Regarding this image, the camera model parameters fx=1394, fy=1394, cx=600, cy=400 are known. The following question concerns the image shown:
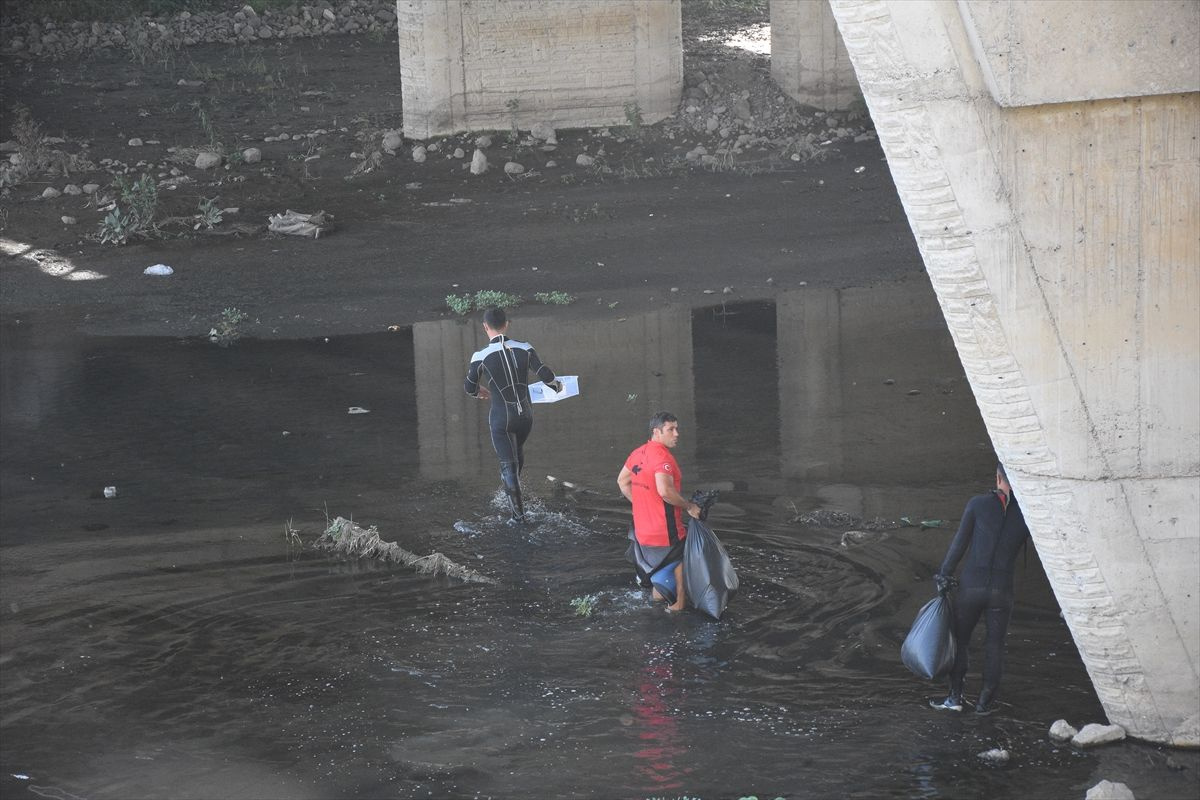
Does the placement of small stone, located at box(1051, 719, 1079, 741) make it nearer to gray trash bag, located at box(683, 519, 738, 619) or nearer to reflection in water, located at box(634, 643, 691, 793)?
reflection in water, located at box(634, 643, 691, 793)

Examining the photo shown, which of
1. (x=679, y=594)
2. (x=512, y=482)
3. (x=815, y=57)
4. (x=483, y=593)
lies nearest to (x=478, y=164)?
(x=815, y=57)

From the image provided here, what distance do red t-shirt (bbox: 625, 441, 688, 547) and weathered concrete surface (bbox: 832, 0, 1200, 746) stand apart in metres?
2.48

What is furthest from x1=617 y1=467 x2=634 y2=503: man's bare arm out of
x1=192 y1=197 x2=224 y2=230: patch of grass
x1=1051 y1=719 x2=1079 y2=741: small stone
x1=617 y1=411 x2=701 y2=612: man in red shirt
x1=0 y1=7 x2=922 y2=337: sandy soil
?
→ x1=192 y1=197 x2=224 y2=230: patch of grass

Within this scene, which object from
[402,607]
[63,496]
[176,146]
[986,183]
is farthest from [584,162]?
[986,183]

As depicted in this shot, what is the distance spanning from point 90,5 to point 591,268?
18947 millimetres

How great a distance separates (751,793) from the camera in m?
6.85

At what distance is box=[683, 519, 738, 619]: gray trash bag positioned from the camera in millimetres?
8711

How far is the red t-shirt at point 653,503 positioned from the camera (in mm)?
8828

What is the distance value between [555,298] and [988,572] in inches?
384

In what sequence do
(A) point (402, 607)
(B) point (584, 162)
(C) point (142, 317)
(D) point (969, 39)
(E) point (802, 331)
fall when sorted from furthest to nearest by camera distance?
(B) point (584, 162) < (C) point (142, 317) < (E) point (802, 331) < (A) point (402, 607) < (D) point (969, 39)

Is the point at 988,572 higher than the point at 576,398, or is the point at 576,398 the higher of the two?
the point at 576,398

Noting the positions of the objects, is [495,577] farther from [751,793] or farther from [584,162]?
[584,162]

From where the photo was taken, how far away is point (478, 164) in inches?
856

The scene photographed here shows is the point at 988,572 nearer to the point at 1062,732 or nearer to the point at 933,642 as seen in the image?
the point at 933,642
